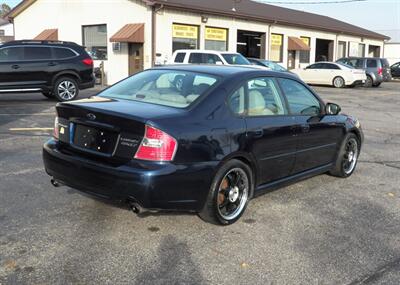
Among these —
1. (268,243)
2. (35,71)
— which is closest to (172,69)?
(268,243)

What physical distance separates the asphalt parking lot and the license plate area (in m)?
0.76

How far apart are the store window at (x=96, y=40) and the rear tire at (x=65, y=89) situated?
11649mm

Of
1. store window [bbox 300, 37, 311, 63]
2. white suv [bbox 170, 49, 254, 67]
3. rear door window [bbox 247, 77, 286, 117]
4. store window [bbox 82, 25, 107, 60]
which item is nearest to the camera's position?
rear door window [bbox 247, 77, 286, 117]

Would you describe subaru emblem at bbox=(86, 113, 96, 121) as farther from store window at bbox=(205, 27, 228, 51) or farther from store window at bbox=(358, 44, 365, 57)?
store window at bbox=(358, 44, 365, 57)

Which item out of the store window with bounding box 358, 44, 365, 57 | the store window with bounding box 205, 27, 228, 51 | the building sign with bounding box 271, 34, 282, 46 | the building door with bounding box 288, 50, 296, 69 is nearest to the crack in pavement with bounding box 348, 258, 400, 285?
the store window with bounding box 205, 27, 228, 51

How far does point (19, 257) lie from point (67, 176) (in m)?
0.91

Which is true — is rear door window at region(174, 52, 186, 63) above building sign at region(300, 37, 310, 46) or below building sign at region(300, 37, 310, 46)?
below

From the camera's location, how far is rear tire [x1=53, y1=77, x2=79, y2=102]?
48.1 ft

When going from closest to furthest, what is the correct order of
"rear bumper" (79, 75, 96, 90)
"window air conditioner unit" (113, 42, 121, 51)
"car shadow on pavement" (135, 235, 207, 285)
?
"car shadow on pavement" (135, 235, 207, 285) → "rear bumper" (79, 75, 96, 90) → "window air conditioner unit" (113, 42, 121, 51)

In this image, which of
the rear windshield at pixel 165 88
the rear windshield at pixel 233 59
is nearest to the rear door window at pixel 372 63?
the rear windshield at pixel 233 59

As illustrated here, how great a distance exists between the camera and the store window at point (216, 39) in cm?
2578

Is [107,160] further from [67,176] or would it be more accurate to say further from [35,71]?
[35,71]

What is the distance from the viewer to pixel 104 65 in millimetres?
25938

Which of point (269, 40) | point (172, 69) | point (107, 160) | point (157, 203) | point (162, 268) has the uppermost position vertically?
point (269, 40)
